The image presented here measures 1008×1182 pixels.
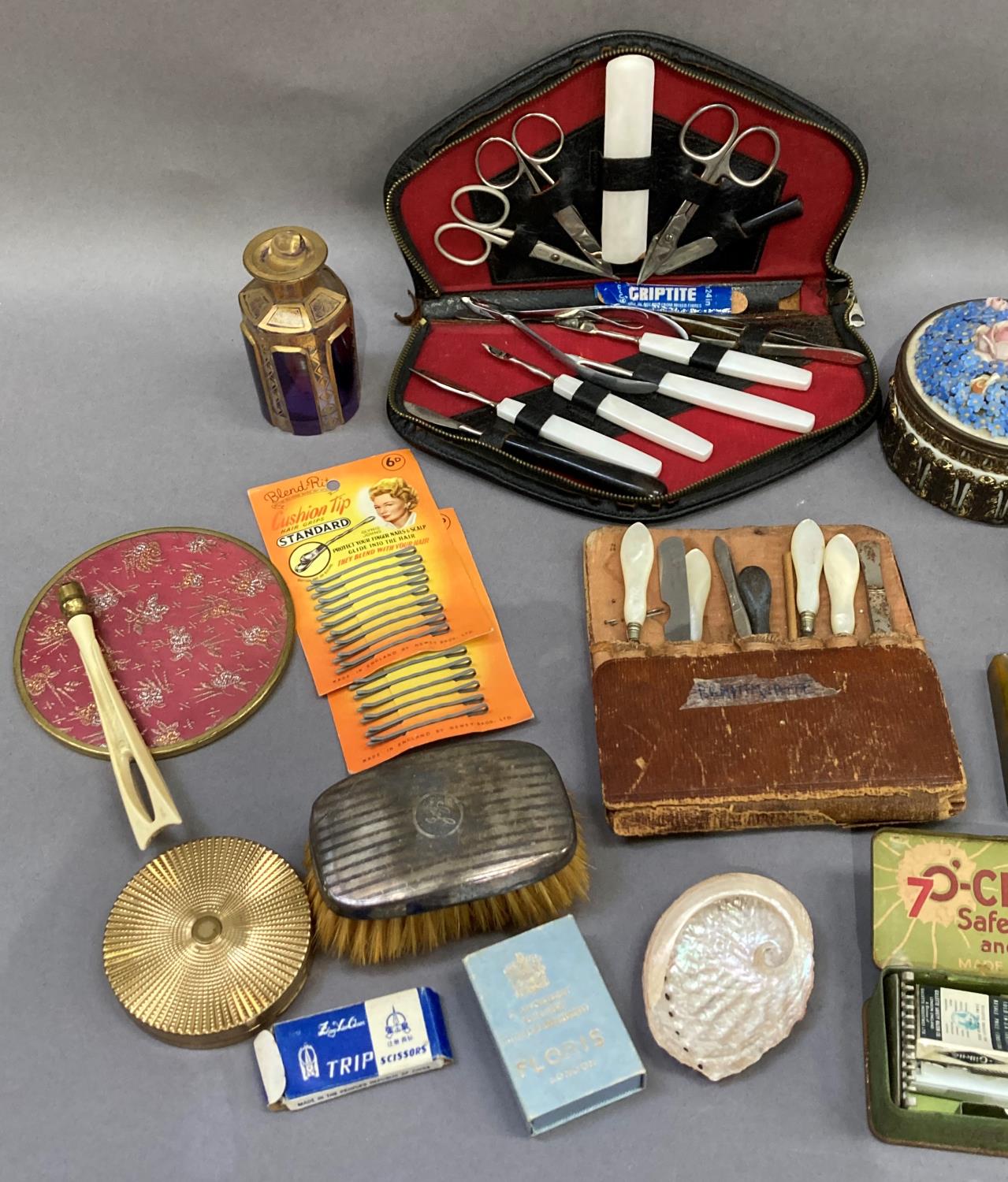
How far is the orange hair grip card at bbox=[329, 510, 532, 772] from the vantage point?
103 centimetres

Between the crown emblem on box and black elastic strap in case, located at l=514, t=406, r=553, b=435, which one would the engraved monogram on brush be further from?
black elastic strap in case, located at l=514, t=406, r=553, b=435

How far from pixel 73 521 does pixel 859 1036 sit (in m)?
0.89

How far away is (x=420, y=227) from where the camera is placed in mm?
1235

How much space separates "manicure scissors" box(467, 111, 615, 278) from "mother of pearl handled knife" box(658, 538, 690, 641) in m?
0.35

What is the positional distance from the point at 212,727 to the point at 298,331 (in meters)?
0.38

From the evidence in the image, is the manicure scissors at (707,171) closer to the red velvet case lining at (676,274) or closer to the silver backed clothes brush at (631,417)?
the red velvet case lining at (676,274)

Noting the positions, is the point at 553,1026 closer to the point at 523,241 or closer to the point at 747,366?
the point at 747,366

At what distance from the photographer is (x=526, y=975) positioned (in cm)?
85

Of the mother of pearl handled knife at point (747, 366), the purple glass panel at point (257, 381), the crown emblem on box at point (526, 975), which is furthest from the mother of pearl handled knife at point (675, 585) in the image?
the purple glass panel at point (257, 381)

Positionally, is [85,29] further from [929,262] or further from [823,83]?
[929,262]

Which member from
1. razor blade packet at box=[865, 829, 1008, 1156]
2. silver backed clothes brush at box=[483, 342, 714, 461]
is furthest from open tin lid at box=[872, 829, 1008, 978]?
silver backed clothes brush at box=[483, 342, 714, 461]

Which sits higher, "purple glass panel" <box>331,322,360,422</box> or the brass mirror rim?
"purple glass panel" <box>331,322,360,422</box>

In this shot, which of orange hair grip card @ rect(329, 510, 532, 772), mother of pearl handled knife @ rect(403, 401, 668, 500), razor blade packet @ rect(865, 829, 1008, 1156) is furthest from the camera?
mother of pearl handled knife @ rect(403, 401, 668, 500)

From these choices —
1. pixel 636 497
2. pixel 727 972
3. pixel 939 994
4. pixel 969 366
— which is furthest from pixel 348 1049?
pixel 969 366
